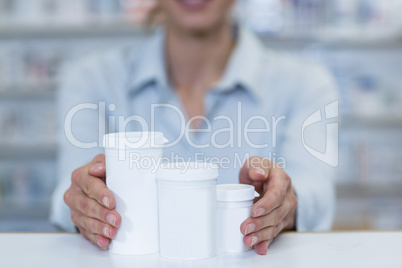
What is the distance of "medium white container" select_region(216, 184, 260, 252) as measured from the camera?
24.8 inches

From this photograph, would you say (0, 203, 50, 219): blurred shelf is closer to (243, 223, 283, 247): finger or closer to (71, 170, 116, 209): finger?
(71, 170, 116, 209): finger

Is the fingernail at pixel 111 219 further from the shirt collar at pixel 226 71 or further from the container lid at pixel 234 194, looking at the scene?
the shirt collar at pixel 226 71

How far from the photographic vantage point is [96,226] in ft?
2.17

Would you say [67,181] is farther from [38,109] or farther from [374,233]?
[38,109]

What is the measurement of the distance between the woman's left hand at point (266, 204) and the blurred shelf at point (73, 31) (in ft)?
6.11

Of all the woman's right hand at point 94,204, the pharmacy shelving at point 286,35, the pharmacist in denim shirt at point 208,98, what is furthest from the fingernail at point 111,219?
the pharmacy shelving at point 286,35

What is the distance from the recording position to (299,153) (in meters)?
1.21

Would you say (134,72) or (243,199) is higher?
(134,72)

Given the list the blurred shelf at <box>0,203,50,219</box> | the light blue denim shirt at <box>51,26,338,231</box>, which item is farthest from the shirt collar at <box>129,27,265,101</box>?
the blurred shelf at <box>0,203,50,219</box>

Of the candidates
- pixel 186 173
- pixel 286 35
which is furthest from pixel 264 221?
pixel 286 35

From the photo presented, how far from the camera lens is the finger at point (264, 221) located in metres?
0.63

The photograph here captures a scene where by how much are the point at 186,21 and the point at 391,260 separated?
901 millimetres

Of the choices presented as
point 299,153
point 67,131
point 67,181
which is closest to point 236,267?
point 67,181

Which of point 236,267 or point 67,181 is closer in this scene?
point 236,267
